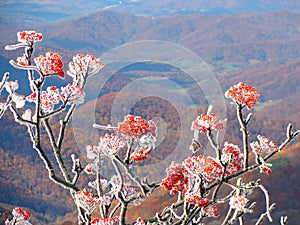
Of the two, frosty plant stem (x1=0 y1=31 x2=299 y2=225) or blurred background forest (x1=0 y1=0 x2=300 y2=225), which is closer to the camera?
frosty plant stem (x1=0 y1=31 x2=299 y2=225)

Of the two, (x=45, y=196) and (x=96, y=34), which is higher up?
(x=96, y=34)

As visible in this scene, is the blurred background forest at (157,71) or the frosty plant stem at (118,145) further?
the blurred background forest at (157,71)

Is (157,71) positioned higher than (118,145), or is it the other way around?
(157,71)

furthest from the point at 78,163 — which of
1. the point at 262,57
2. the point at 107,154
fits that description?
the point at 262,57

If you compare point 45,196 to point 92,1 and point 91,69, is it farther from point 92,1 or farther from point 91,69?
point 92,1

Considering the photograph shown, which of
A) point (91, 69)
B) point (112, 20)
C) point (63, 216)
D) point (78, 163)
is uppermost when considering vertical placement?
point (112, 20)

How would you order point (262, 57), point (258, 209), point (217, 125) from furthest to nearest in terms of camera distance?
point (262, 57) → point (258, 209) → point (217, 125)

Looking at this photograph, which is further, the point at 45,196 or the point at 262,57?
the point at 262,57

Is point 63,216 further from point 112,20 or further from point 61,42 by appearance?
point 112,20

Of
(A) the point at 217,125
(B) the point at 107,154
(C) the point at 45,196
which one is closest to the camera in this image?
(B) the point at 107,154

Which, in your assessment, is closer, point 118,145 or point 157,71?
point 118,145
